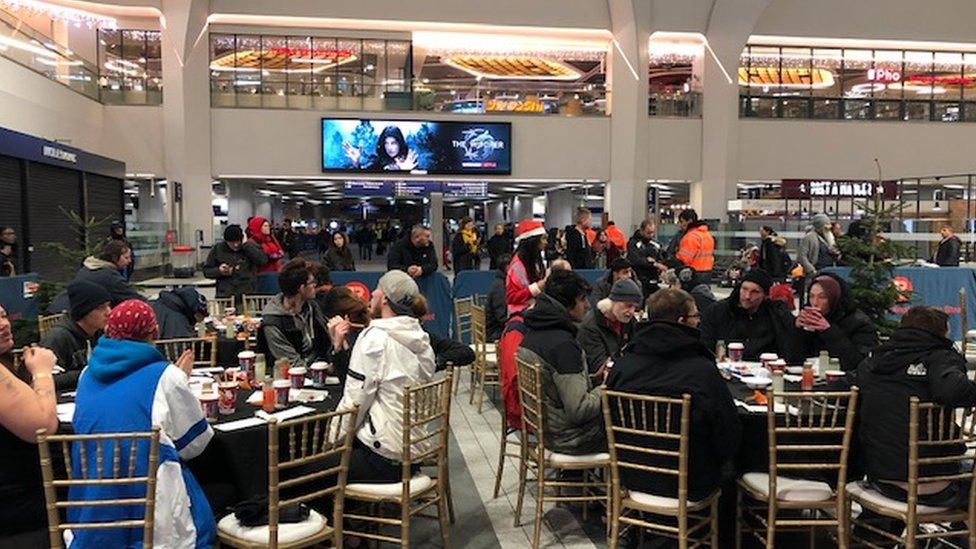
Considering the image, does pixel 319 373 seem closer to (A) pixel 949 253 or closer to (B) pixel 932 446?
(B) pixel 932 446

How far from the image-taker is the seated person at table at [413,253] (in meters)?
9.20

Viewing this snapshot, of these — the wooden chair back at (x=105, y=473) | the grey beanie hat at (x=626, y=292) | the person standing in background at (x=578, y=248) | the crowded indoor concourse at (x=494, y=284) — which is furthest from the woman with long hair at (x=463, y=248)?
the wooden chair back at (x=105, y=473)

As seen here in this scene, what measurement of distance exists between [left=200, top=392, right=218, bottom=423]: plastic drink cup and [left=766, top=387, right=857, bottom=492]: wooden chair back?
252cm

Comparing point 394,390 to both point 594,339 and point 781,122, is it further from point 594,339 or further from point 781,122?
point 781,122

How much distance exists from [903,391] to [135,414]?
3.13 meters

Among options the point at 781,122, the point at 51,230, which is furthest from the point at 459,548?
the point at 781,122

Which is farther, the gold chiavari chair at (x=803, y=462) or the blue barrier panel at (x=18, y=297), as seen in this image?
the blue barrier panel at (x=18, y=297)

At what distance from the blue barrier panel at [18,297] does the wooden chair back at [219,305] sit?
1.74 m

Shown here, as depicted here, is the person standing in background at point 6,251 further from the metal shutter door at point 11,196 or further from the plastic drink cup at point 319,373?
the plastic drink cup at point 319,373

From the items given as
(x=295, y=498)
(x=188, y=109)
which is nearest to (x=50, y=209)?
(x=188, y=109)

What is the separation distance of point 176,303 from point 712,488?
156 inches

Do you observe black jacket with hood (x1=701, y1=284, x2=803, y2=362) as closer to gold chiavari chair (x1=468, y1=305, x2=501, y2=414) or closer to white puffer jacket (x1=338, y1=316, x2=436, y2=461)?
gold chiavari chair (x1=468, y1=305, x2=501, y2=414)

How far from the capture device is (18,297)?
7.97 m

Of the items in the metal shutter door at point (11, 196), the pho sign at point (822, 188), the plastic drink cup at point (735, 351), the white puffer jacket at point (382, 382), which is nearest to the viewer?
the white puffer jacket at point (382, 382)
